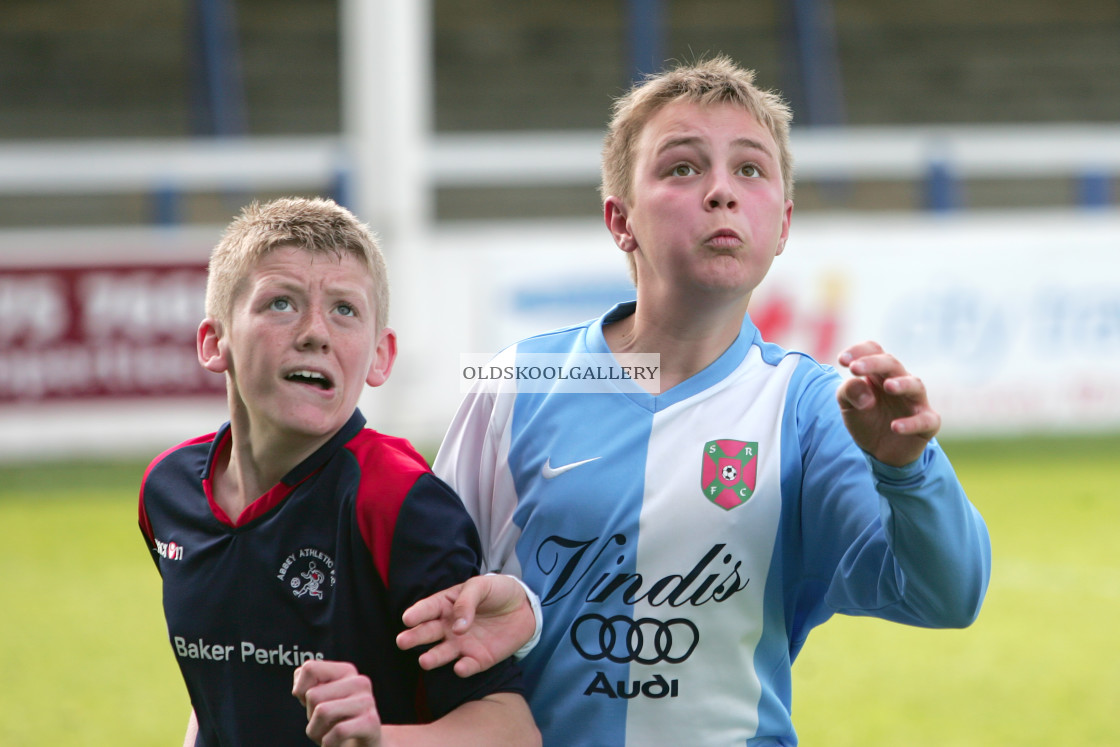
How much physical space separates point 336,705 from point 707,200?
837 millimetres

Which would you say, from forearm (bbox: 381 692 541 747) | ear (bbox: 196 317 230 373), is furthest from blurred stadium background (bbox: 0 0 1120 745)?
forearm (bbox: 381 692 541 747)

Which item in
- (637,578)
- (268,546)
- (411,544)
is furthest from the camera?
(637,578)

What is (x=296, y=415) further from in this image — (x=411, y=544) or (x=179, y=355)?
(x=179, y=355)

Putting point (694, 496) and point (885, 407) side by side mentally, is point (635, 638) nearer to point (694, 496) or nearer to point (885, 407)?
point (694, 496)

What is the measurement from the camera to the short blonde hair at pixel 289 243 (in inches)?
69.4

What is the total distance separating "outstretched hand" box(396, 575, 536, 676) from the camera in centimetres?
153

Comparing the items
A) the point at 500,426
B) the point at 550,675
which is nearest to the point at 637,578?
the point at 550,675

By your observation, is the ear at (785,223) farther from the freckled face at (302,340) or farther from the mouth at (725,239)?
the freckled face at (302,340)

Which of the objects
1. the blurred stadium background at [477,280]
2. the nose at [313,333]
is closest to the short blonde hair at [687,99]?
the nose at [313,333]

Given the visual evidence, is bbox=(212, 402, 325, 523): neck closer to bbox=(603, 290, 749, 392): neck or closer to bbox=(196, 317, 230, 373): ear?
bbox=(196, 317, 230, 373): ear

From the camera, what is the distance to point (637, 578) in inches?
72.2

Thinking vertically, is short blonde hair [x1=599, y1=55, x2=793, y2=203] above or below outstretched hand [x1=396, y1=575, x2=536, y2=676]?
above

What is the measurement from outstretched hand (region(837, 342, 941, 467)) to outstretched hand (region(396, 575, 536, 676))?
0.48m

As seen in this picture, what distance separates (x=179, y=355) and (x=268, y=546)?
20.9ft
